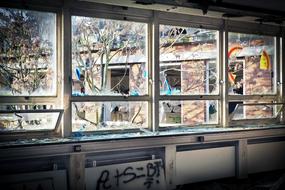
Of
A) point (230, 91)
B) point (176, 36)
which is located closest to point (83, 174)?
point (176, 36)

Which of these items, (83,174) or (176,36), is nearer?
(83,174)

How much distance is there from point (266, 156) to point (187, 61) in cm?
174

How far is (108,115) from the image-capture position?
4.30 metres

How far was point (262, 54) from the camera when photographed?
5438mm

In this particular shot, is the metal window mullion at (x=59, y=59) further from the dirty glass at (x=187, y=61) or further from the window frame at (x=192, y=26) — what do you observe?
the dirty glass at (x=187, y=61)

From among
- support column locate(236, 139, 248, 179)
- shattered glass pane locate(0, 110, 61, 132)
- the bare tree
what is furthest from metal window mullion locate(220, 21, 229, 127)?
shattered glass pane locate(0, 110, 61, 132)

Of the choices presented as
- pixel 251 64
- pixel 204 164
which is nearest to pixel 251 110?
pixel 251 64

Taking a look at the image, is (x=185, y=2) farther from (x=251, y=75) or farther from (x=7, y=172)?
(x=7, y=172)

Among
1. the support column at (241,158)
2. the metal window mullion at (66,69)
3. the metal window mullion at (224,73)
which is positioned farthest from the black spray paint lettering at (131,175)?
the metal window mullion at (224,73)

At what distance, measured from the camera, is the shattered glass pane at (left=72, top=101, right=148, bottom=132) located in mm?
4129

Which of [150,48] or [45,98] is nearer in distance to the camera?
[45,98]

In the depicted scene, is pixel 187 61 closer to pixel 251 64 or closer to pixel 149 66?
pixel 149 66

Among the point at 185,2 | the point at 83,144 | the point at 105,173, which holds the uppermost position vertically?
the point at 185,2

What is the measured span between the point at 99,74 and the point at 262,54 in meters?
2.58
